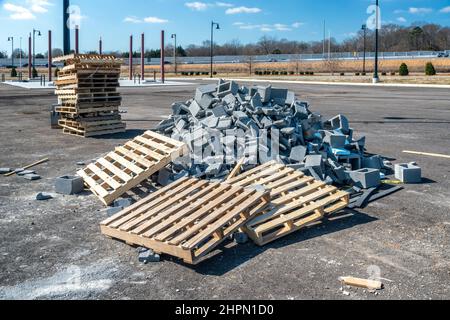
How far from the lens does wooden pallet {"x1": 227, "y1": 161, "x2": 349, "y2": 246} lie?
18.8 ft

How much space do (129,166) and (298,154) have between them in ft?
9.45

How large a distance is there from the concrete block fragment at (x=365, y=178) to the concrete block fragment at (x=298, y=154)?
856mm

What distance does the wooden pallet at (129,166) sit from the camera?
24.3 ft

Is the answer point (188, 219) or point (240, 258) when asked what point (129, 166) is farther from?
point (240, 258)

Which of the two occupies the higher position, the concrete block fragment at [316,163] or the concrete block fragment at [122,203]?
the concrete block fragment at [316,163]

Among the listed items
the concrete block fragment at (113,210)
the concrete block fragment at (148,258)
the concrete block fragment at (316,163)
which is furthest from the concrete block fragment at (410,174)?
the concrete block fragment at (148,258)

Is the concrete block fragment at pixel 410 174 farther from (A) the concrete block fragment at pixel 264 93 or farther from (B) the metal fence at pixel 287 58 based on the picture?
(B) the metal fence at pixel 287 58

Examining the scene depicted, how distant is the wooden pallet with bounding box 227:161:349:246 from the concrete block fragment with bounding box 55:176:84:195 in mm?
2443

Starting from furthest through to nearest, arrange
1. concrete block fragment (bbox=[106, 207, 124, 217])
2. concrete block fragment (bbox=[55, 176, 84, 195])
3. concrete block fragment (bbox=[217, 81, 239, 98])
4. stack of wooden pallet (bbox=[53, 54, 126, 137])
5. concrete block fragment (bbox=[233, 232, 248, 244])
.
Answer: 1. stack of wooden pallet (bbox=[53, 54, 126, 137])
2. concrete block fragment (bbox=[217, 81, 239, 98])
3. concrete block fragment (bbox=[55, 176, 84, 195])
4. concrete block fragment (bbox=[106, 207, 124, 217])
5. concrete block fragment (bbox=[233, 232, 248, 244])

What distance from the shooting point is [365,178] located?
7742 millimetres

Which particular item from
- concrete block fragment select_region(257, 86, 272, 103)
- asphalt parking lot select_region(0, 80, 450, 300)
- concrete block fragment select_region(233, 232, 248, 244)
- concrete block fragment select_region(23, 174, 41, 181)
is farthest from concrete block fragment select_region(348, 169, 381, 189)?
concrete block fragment select_region(23, 174, 41, 181)

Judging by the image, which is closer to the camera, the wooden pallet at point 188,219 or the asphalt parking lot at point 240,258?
the asphalt parking lot at point 240,258

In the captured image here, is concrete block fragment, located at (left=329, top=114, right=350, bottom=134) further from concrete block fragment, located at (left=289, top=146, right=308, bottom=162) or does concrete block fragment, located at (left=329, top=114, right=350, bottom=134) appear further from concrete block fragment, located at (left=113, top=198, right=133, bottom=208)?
concrete block fragment, located at (left=113, top=198, right=133, bottom=208)

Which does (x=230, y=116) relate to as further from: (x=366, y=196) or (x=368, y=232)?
(x=368, y=232)
